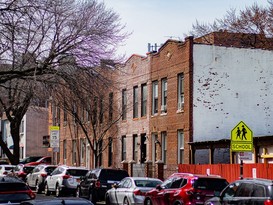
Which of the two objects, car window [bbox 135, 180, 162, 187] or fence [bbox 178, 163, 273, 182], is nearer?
car window [bbox 135, 180, 162, 187]

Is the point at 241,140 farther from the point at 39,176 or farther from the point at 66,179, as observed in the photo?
the point at 39,176

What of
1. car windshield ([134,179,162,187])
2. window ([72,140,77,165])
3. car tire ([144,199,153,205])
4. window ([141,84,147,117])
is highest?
window ([141,84,147,117])

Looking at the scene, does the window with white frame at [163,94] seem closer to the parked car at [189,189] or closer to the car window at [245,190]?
the parked car at [189,189]

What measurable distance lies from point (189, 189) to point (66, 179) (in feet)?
42.0

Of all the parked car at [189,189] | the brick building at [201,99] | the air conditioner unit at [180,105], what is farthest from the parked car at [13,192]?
the air conditioner unit at [180,105]

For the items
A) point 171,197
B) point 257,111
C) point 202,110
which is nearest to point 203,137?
point 202,110

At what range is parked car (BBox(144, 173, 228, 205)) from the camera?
19469mm

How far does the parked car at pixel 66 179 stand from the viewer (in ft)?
102

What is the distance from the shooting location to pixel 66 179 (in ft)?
103

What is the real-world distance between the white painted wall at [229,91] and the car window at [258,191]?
18.1 meters

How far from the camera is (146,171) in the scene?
37.0 meters

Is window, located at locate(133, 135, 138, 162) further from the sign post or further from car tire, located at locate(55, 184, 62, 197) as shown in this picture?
the sign post

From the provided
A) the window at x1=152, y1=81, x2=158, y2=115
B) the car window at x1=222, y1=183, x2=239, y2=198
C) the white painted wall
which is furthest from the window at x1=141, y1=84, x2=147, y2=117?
the car window at x1=222, y1=183, x2=239, y2=198

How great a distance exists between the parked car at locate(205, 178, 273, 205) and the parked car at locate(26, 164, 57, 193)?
66.4ft
